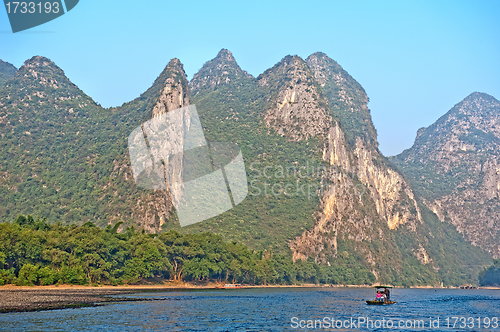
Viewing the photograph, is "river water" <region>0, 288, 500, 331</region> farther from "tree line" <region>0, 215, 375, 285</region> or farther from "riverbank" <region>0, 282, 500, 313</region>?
"tree line" <region>0, 215, 375, 285</region>

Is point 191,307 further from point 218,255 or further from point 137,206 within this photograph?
point 137,206

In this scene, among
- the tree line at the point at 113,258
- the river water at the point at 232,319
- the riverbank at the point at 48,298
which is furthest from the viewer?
the tree line at the point at 113,258

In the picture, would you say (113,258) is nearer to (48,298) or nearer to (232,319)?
(48,298)

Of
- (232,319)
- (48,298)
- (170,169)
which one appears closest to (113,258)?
(48,298)

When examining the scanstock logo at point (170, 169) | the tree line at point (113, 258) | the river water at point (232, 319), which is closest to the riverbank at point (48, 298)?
the tree line at point (113, 258)

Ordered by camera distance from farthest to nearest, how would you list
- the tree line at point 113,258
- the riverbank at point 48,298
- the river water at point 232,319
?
Answer: the tree line at point 113,258
the riverbank at point 48,298
the river water at point 232,319

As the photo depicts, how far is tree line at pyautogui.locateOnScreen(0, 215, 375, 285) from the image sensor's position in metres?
94.4

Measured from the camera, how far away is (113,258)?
11106 centimetres

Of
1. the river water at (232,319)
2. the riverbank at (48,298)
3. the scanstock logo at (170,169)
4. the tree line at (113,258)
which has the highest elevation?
the scanstock logo at (170,169)

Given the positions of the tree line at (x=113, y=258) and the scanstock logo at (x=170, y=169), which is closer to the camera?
the tree line at (x=113, y=258)

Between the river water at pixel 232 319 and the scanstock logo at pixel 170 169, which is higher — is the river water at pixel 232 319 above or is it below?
below

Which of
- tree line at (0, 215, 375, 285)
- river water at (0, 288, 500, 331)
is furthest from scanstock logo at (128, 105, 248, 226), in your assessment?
river water at (0, 288, 500, 331)

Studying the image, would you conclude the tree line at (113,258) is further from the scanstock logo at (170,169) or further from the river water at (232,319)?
the scanstock logo at (170,169)

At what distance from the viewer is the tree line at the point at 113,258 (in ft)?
310
